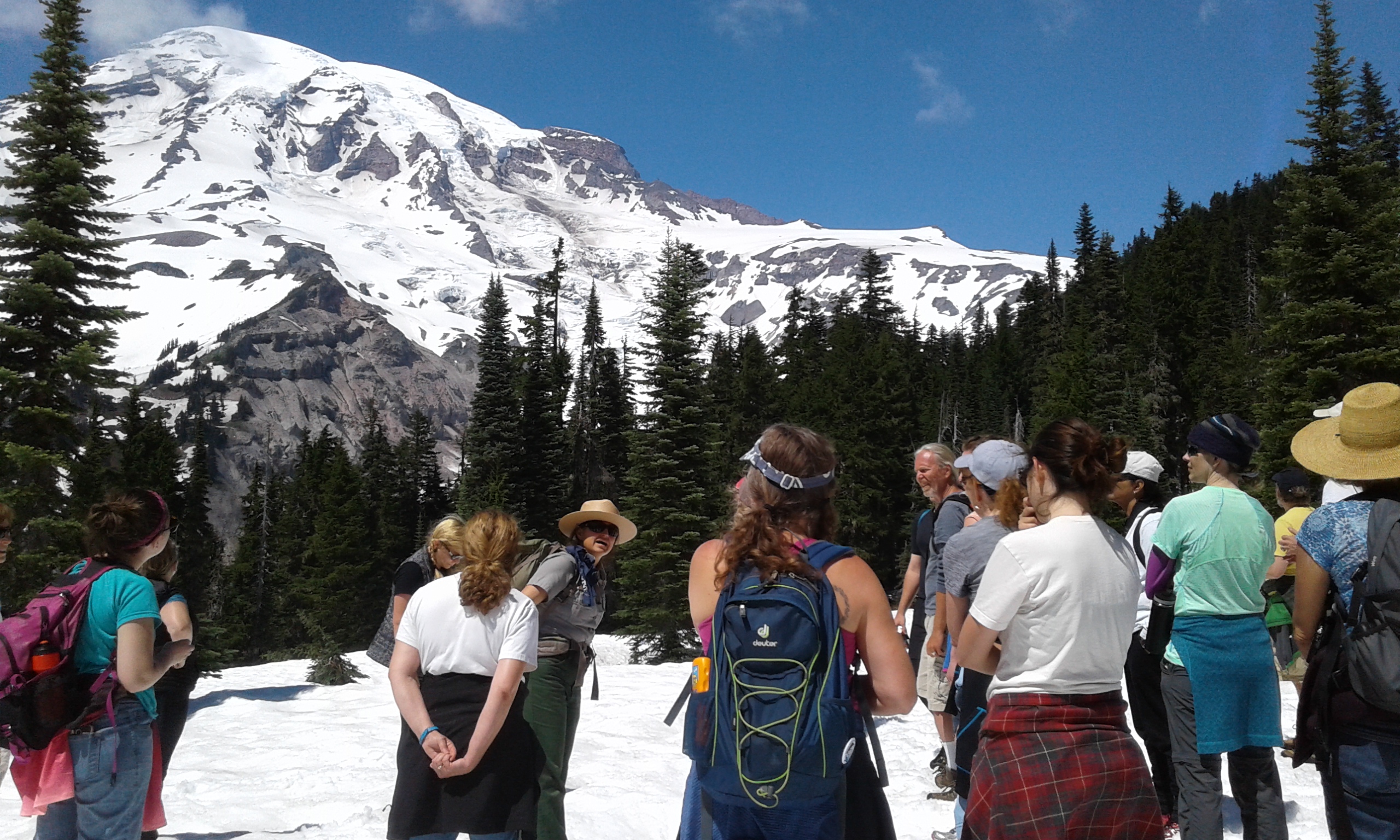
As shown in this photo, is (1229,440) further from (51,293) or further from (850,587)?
(51,293)

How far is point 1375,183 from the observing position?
2403cm

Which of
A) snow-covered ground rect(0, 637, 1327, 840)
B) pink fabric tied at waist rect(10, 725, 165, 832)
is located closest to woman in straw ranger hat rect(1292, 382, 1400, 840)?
snow-covered ground rect(0, 637, 1327, 840)

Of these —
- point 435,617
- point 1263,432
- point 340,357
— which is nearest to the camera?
point 435,617

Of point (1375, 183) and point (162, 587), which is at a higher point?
point (1375, 183)

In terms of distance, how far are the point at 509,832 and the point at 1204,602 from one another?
3.32 m

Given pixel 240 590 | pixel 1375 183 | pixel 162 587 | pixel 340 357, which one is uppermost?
pixel 340 357

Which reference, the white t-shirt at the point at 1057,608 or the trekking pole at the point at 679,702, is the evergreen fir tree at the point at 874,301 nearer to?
the white t-shirt at the point at 1057,608

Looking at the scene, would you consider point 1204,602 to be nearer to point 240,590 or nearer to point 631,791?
point 631,791

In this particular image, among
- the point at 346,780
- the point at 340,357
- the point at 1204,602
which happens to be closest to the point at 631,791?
the point at 346,780

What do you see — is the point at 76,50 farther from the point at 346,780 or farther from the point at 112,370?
the point at 346,780

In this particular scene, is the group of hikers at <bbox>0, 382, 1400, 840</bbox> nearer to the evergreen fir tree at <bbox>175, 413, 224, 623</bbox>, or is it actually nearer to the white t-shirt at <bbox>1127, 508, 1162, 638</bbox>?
the white t-shirt at <bbox>1127, 508, 1162, 638</bbox>

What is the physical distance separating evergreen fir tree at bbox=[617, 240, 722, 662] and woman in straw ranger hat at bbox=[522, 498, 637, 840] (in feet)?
74.1

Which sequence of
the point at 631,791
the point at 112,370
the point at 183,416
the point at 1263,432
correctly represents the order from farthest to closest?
the point at 183,416 → the point at 1263,432 → the point at 112,370 → the point at 631,791

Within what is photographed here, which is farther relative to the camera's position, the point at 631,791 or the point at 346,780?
the point at 346,780
